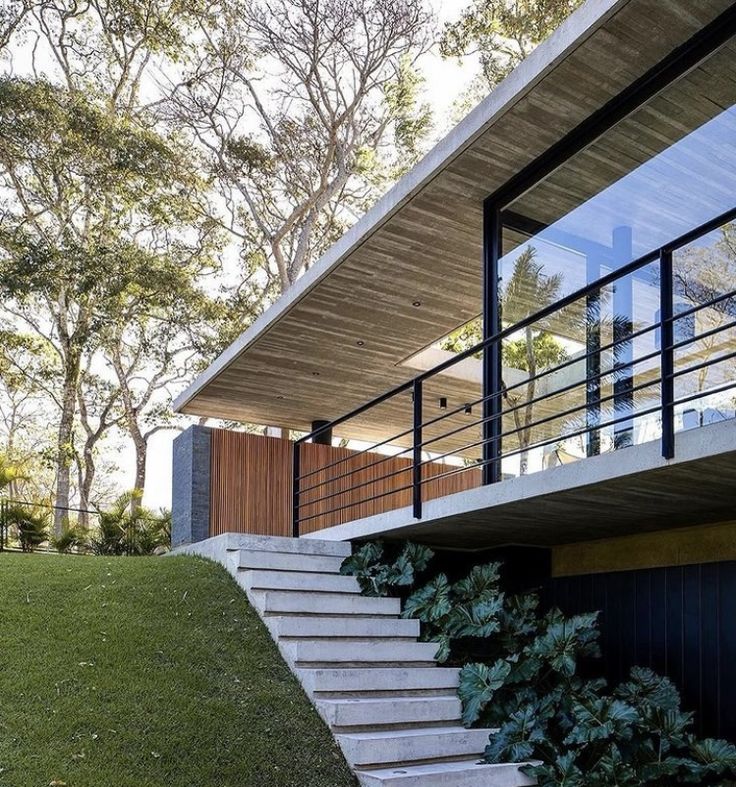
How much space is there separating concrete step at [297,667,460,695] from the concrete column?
5.42 m

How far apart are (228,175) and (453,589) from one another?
53.5 feet

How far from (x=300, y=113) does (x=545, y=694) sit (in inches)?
705

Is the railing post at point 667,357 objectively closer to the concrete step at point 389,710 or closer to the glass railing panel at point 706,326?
the glass railing panel at point 706,326

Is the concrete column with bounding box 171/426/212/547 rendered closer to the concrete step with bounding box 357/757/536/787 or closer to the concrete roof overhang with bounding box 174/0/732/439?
the concrete roof overhang with bounding box 174/0/732/439

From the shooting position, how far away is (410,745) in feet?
19.1

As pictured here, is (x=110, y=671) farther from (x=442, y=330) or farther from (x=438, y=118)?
(x=438, y=118)

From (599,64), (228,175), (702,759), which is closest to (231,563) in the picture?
(702,759)

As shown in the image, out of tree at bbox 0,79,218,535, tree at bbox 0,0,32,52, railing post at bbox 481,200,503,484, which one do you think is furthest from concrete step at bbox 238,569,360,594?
tree at bbox 0,0,32,52

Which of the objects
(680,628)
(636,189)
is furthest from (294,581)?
(636,189)

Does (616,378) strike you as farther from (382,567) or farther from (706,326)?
(382,567)

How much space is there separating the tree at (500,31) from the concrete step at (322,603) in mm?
15447

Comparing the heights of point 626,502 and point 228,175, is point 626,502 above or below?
below

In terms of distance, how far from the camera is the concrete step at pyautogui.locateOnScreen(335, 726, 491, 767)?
223 inches

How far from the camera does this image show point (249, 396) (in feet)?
42.0
